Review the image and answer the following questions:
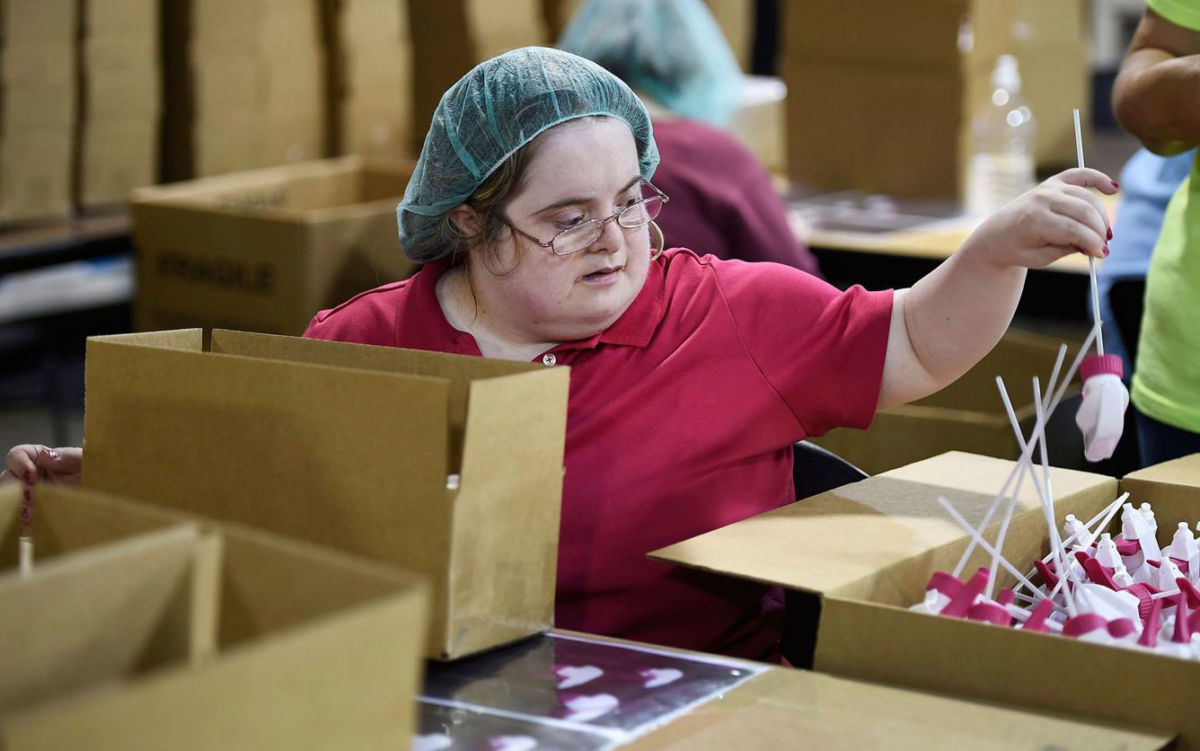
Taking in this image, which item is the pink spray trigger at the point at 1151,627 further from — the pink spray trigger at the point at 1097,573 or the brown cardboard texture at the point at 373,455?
the brown cardboard texture at the point at 373,455

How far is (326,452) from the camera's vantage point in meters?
1.21

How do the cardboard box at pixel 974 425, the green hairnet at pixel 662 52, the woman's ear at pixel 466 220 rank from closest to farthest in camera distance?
the woman's ear at pixel 466 220
the cardboard box at pixel 974 425
the green hairnet at pixel 662 52

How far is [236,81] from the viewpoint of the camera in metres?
4.17

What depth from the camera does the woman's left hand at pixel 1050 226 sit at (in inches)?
55.0

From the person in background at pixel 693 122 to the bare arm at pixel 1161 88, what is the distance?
96 cm

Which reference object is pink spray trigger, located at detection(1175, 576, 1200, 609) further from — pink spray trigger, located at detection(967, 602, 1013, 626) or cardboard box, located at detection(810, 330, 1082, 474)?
cardboard box, located at detection(810, 330, 1082, 474)

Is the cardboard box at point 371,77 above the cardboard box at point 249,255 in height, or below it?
above

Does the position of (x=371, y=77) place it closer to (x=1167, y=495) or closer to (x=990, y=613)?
(x=1167, y=495)

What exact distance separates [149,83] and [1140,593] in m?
3.31

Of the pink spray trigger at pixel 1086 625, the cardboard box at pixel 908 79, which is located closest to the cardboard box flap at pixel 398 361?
the pink spray trigger at pixel 1086 625

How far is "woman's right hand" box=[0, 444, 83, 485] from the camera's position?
4.87 ft

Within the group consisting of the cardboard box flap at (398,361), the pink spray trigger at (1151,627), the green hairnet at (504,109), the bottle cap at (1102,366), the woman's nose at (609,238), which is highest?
the green hairnet at (504,109)

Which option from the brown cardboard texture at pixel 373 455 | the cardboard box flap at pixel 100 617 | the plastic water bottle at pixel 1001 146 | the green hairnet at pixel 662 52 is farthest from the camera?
the plastic water bottle at pixel 1001 146

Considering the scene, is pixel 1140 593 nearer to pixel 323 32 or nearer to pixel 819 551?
pixel 819 551
